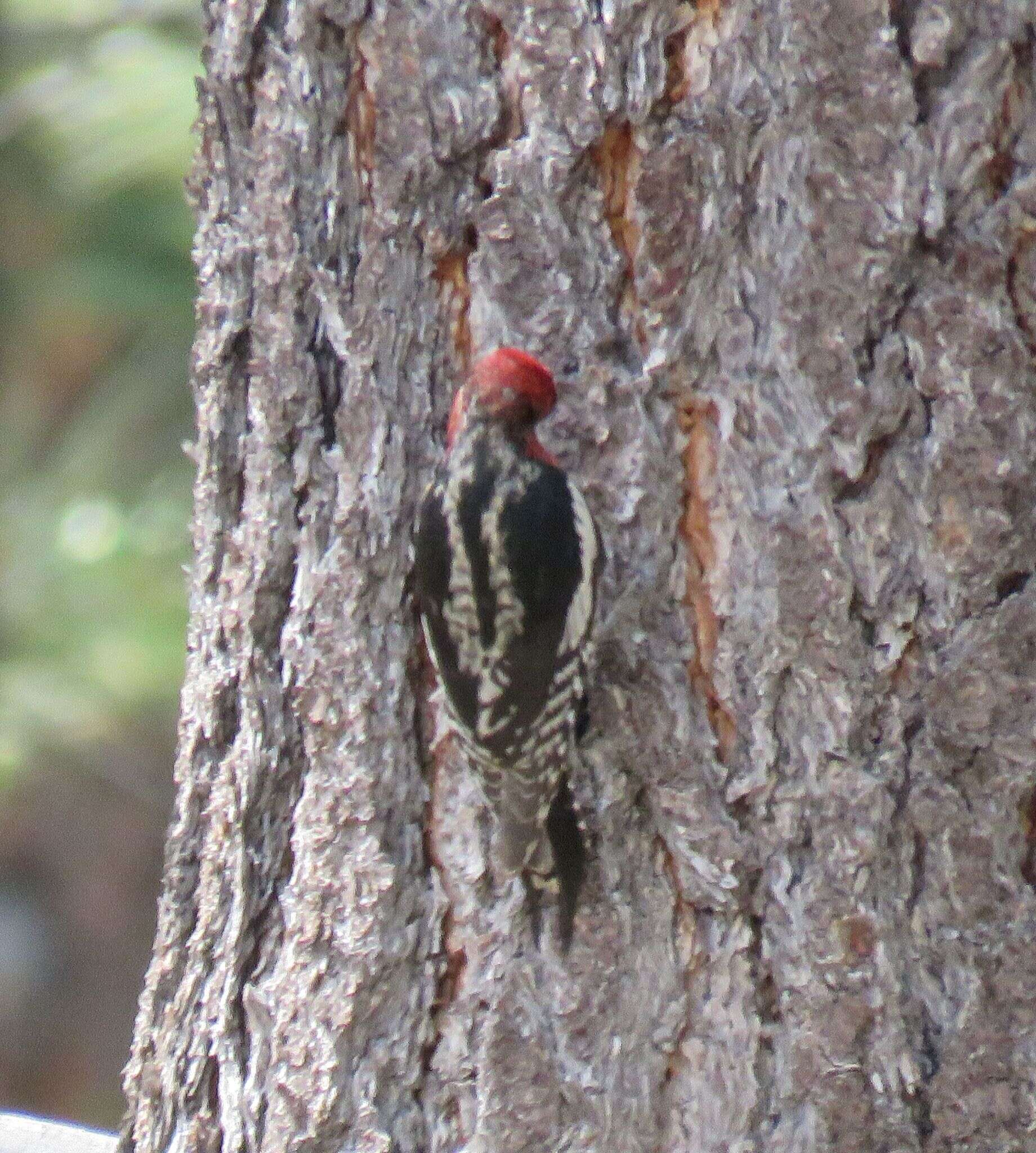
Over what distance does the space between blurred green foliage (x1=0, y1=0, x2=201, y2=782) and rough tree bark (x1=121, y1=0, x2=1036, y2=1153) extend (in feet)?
5.77

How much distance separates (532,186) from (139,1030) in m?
1.36

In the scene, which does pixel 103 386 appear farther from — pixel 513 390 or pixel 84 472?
pixel 513 390

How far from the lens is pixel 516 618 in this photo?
2.01m

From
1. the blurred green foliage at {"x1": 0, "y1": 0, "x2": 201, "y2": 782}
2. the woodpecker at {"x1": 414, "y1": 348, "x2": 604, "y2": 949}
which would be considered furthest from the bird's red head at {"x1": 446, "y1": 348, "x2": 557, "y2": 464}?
the blurred green foliage at {"x1": 0, "y1": 0, "x2": 201, "y2": 782}

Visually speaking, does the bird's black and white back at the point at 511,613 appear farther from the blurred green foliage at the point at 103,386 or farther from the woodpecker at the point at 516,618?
the blurred green foliage at the point at 103,386

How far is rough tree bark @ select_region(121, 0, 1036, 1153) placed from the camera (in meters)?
1.71

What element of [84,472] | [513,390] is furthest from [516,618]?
[84,472]

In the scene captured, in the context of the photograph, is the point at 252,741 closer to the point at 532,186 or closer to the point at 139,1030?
the point at 139,1030

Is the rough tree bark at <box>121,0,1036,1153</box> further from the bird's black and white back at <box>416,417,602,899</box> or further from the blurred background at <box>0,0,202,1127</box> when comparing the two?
the blurred background at <box>0,0,202,1127</box>

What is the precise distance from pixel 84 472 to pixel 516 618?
272cm

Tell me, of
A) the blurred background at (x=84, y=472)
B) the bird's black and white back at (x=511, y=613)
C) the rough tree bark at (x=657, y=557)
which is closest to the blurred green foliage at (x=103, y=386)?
the blurred background at (x=84, y=472)

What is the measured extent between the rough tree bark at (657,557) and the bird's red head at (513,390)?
0.25 ft

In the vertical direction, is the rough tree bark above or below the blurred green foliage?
below

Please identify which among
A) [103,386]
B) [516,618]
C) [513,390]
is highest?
[103,386]
